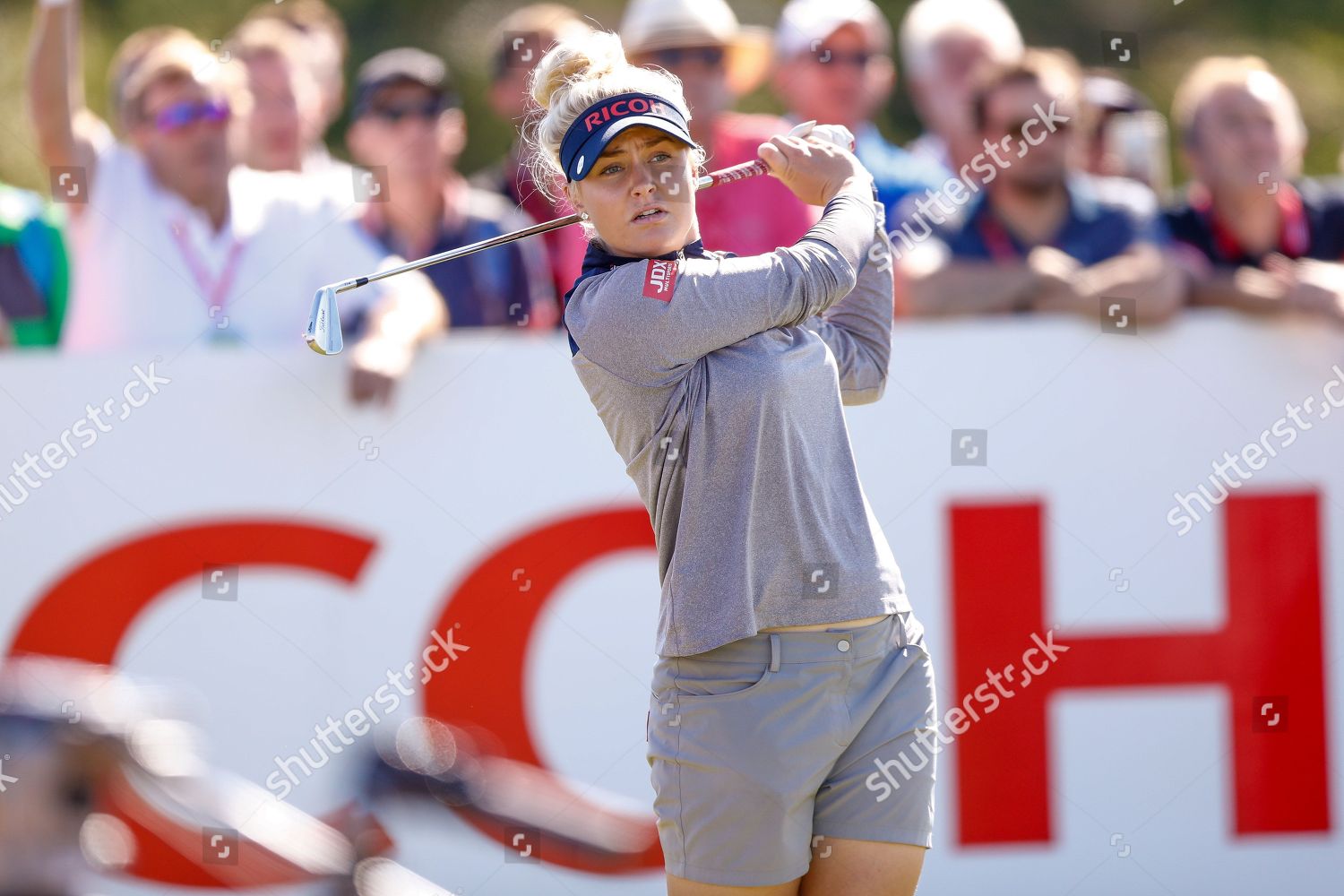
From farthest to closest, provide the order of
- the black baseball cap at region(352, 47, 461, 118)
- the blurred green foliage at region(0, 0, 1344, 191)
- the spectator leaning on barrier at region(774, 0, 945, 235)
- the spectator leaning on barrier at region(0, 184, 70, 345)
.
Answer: the blurred green foliage at region(0, 0, 1344, 191) → the spectator leaning on barrier at region(774, 0, 945, 235) → the black baseball cap at region(352, 47, 461, 118) → the spectator leaning on barrier at region(0, 184, 70, 345)

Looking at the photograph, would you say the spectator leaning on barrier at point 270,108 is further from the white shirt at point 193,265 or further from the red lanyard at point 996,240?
the red lanyard at point 996,240

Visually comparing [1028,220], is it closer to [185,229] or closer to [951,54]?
[951,54]

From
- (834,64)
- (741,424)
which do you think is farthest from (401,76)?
(741,424)

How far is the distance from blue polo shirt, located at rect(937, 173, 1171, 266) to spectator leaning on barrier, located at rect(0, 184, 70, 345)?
2390 mm

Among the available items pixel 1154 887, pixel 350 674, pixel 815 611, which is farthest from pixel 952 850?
pixel 815 611

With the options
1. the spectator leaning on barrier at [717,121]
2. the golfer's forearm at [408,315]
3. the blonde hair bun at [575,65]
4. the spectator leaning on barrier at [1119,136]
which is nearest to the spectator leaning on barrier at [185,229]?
the golfer's forearm at [408,315]

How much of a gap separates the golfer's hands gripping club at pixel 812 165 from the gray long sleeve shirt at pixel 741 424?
82 mm

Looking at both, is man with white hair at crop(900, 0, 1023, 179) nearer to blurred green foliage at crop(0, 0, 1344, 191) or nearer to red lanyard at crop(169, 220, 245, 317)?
red lanyard at crop(169, 220, 245, 317)

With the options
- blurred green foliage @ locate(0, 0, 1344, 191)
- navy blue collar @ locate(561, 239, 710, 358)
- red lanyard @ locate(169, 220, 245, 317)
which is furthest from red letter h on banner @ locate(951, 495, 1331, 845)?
blurred green foliage @ locate(0, 0, 1344, 191)

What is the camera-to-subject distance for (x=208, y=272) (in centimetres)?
425

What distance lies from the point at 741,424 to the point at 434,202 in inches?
103

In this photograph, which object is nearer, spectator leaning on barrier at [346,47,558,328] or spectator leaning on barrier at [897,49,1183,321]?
spectator leaning on barrier at [897,49,1183,321]

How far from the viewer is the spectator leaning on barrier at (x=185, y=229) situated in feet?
13.7

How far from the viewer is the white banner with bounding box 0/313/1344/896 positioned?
3977 millimetres
